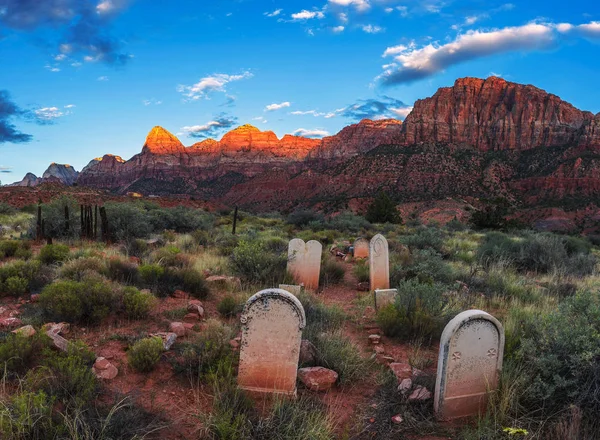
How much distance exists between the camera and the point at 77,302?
557cm

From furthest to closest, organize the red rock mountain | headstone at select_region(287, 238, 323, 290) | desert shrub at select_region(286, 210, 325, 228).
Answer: the red rock mountain, desert shrub at select_region(286, 210, 325, 228), headstone at select_region(287, 238, 323, 290)

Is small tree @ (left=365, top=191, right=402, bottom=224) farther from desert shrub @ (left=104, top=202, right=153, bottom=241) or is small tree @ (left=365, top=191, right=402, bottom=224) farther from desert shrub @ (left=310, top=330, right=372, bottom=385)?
desert shrub @ (left=310, top=330, right=372, bottom=385)

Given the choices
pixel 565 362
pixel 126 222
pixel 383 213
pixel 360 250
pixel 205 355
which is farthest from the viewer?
pixel 383 213

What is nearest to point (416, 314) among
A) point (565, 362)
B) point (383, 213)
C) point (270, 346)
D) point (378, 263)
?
point (565, 362)

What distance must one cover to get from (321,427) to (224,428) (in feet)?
2.91

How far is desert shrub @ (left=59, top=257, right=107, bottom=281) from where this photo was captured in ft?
24.1

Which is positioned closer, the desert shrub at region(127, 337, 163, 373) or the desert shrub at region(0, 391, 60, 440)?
the desert shrub at region(0, 391, 60, 440)

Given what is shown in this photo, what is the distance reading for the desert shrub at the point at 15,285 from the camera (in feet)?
21.5

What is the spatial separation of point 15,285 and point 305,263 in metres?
6.04

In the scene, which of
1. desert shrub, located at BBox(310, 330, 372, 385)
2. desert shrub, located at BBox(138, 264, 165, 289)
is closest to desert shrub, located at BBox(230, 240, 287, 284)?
desert shrub, located at BBox(138, 264, 165, 289)

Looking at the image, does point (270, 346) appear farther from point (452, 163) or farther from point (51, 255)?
point (452, 163)

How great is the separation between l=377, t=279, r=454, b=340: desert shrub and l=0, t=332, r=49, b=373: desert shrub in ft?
16.3

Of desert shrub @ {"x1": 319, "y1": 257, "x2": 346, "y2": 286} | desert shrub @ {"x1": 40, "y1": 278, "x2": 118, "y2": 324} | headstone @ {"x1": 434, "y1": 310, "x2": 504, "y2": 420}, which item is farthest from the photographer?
desert shrub @ {"x1": 319, "y1": 257, "x2": 346, "y2": 286}

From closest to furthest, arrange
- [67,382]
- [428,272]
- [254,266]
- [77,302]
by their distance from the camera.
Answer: [67,382], [77,302], [428,272], [254,266]
